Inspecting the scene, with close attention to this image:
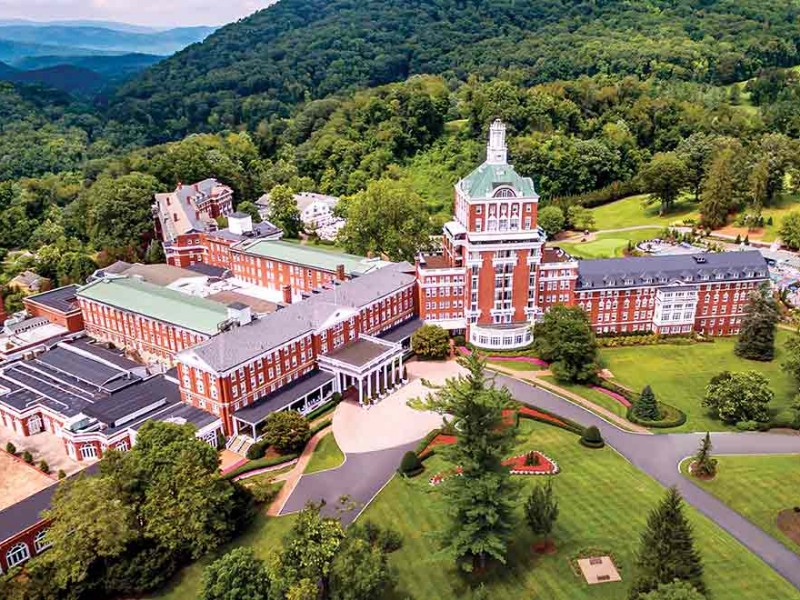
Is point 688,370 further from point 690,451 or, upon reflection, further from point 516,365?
point 516,365

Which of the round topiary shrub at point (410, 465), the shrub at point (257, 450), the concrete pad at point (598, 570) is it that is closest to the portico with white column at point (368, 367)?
the shrub at point (257, 450)

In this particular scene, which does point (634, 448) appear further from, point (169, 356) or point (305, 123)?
point (305, 123)

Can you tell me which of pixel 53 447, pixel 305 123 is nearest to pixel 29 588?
pixel 53 447

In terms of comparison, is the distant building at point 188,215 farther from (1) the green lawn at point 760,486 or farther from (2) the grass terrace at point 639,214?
(1) the green lawn at point 760,486

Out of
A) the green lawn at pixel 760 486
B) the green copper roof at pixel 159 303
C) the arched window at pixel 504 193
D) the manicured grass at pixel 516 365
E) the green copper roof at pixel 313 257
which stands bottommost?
the green lawn at pixel 760 486

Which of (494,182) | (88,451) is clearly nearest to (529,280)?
(494,182)

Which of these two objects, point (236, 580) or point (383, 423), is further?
point (383, 423)

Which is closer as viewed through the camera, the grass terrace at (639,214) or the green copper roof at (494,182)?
the green copper roof at (494,182)
